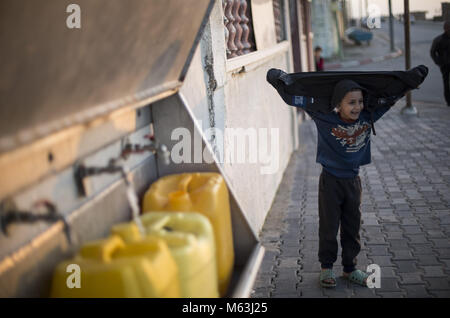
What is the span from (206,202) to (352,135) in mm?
1982

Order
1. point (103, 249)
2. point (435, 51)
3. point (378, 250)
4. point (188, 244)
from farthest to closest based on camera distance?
point (435, 51)
point (378, 250)
point (188, 244)
point (103, 249)

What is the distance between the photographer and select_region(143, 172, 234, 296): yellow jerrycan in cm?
230

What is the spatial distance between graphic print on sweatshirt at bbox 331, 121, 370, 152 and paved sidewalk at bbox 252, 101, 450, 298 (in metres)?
1.08

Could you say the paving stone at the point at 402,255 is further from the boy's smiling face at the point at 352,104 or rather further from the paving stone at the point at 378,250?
the boy's smiling face at the point at 352,104

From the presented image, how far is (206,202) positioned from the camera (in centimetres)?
230

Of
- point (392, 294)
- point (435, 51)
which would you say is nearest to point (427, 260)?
point (392, 294)

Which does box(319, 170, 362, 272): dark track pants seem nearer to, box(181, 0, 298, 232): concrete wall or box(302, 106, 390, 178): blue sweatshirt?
box(302, 106, 390, 178): blue sweatshirt

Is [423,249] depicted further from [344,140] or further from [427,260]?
[344,140]

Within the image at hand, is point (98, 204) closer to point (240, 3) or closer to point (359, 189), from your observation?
point (359, 189)

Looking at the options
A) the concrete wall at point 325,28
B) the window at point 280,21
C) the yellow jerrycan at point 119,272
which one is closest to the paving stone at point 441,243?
the yellow jerrycan at point 119,272

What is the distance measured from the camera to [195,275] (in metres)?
1.87

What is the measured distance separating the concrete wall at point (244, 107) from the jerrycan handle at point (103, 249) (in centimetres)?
164

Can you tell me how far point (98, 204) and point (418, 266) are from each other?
311 cm
